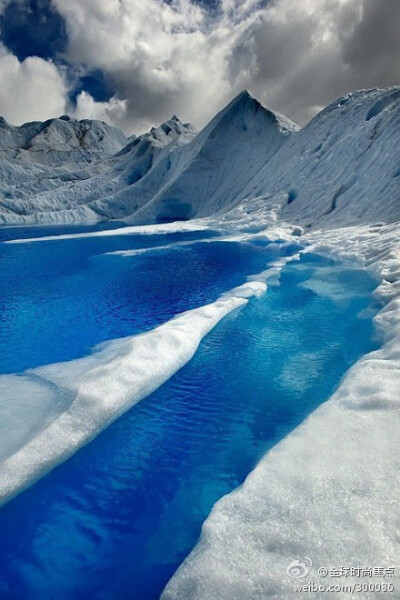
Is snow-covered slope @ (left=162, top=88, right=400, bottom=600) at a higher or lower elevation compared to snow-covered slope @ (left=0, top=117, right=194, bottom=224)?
lower

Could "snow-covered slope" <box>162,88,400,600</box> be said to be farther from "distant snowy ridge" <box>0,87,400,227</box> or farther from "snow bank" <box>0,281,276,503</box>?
"distant snowy ridge" <box>0,87,400,227</box>

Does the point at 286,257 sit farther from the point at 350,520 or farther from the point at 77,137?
the point at 77,137

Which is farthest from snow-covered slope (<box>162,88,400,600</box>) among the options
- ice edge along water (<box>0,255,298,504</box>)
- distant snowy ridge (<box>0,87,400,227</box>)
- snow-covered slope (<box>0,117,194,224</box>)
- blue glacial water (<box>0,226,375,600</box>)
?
snow-covered slope (<box>0,117,194,224</box>)

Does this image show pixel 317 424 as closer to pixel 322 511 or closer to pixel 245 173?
pixel 322 511

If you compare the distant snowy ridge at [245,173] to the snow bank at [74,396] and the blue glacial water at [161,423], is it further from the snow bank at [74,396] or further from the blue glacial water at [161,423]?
the snow bank at [74,396]

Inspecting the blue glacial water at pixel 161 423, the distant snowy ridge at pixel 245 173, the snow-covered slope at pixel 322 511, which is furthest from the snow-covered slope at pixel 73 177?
the snow-covered slope at pixel 322 511

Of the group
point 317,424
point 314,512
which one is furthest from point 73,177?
point 314,512
